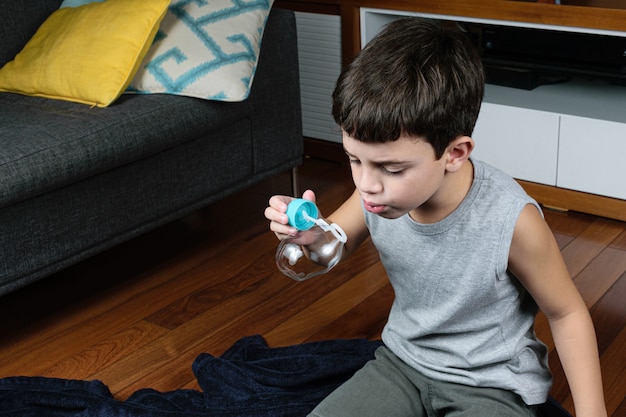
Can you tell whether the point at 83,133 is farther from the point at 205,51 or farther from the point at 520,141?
the point at 520,141

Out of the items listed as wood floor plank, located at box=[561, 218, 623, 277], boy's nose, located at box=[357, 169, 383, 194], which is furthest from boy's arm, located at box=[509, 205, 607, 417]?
wood floor plank, located at box=[561, 218, 623, 277]

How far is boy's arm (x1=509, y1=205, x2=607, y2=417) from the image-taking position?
115cm

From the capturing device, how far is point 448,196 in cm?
119

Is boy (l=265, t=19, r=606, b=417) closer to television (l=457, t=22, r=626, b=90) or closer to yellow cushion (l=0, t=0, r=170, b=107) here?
yellow cushion (l=0, t=0, r=170, b=107)

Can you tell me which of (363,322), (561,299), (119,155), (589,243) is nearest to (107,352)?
(119,155)

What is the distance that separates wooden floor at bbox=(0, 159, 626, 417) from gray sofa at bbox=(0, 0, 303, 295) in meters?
0.16

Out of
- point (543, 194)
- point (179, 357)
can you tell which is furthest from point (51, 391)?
point (543, 194)

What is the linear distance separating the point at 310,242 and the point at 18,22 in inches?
57.5

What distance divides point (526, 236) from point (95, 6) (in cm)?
143

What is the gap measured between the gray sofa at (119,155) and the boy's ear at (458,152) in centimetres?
95

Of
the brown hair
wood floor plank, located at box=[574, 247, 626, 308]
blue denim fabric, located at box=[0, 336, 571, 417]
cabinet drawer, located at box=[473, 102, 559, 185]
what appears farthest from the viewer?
cabinet drawer, located at box=[473, 102, 559, 185]

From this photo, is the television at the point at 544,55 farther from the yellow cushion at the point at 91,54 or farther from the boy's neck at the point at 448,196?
the boy's neck at the point at 448,196

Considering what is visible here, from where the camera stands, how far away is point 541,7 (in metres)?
2.26

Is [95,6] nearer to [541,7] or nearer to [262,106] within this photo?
[262,106]
